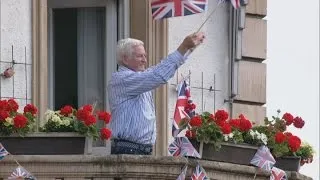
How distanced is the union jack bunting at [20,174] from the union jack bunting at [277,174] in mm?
3188

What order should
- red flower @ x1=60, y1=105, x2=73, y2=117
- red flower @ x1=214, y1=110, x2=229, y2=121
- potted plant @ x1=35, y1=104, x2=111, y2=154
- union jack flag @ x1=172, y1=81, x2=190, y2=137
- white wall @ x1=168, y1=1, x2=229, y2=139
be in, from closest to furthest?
1. potted plant @ x1=35, y1=104, x2=111, y2=154
2. red flower @ x1=60, y1=105, x2=73, y2=117
3. red flower @ x1=214, y1=110, x2=229, y2=121
4. union jack flag @ x1=172, y1=81, x2=190, y2=137
5. white wall @ x1=168, y1=1, x2=229, y2=139

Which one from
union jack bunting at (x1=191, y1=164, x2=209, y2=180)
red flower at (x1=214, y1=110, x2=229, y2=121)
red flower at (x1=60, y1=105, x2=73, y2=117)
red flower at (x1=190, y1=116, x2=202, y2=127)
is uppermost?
red flower at (x1=60, y1=105, x2=73, y2=117)

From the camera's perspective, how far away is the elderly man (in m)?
26.8

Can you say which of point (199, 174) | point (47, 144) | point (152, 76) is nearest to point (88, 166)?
point (47, 144)

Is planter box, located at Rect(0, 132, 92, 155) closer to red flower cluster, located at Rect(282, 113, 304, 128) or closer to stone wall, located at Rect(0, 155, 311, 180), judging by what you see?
stone wall, located at Rect(0, 155, 311, 180)

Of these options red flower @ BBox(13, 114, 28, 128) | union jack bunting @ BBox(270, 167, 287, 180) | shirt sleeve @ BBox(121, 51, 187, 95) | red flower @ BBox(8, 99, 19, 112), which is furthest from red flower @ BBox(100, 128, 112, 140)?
union jack bunting @ BBox(270, 167, 287, 180)

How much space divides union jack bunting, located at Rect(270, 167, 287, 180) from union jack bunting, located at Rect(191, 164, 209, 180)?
1414mm

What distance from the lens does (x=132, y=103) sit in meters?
26.9

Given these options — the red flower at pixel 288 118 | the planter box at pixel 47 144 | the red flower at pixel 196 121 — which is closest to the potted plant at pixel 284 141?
the red flower at pixel 288 118

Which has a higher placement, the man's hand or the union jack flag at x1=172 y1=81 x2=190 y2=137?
the man's hand

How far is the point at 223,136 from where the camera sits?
27.5 meters

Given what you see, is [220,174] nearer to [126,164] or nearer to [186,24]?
[126,164]

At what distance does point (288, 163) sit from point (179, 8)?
98.3 inches

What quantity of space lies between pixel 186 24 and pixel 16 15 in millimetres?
2516
